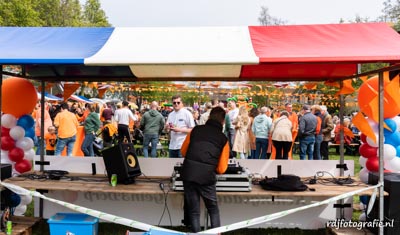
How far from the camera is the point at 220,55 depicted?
135 inches

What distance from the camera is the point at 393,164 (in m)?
4.65

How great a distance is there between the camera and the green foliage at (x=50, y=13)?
23.6 metres

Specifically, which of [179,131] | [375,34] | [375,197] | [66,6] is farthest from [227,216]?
[66,6]

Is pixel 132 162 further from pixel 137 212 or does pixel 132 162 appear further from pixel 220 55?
pixel 220 55

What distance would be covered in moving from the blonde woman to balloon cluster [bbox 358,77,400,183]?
4454 mm

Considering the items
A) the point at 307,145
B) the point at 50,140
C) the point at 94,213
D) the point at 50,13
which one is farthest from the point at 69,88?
the point at 50,13

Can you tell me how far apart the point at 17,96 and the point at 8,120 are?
1.18 feet

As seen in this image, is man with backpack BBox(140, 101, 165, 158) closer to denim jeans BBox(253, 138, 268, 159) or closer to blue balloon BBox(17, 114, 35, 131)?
denim jeans BBox(253, 138, 268, 159)

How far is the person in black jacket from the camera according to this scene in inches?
151

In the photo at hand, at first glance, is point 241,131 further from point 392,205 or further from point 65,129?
point 392,205

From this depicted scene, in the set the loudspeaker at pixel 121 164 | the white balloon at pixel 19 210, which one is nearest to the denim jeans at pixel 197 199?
the loudspeaker at pixel 121 164

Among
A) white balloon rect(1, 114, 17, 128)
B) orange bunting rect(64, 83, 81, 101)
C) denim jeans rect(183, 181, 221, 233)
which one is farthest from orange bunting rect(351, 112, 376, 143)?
white balloon rect(1, 114, 17, 128)

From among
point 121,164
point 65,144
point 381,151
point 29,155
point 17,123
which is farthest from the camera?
point 65,144

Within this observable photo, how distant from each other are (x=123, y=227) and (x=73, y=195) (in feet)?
2.65
